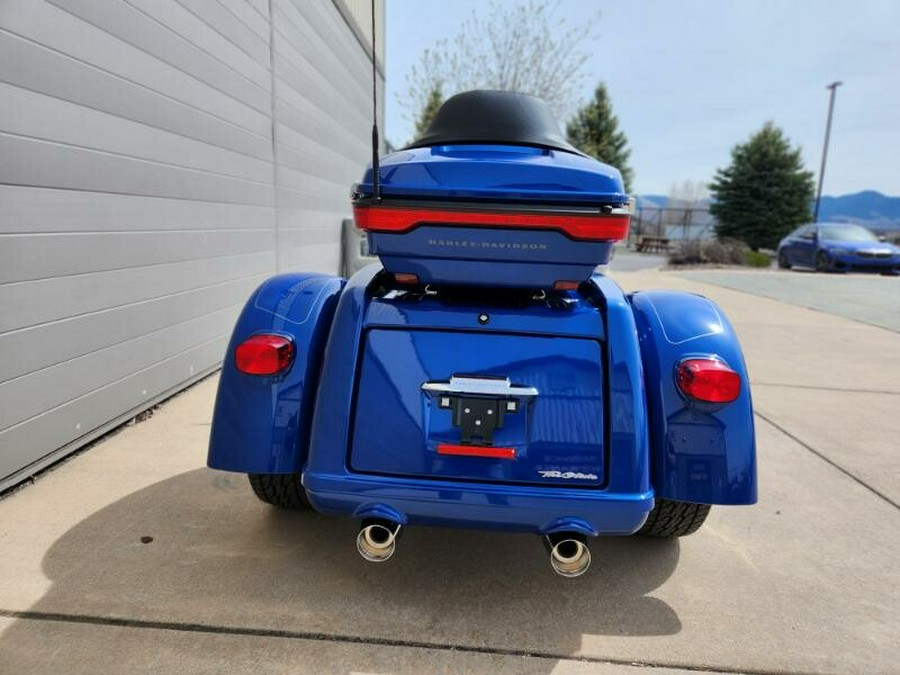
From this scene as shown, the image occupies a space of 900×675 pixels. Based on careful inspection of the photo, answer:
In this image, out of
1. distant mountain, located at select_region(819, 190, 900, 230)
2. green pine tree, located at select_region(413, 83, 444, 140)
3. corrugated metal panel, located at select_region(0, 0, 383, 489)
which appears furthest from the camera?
distant mountain, located at select_region(819, 190, 900, 230)

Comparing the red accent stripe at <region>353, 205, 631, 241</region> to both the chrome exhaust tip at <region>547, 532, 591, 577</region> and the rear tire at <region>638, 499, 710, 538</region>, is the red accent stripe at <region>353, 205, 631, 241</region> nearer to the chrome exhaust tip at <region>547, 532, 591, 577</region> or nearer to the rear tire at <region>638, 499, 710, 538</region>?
the chrome exhaust tip at <region>547, 532, 591, 577</region>

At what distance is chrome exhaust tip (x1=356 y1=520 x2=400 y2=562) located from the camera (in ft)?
6.48

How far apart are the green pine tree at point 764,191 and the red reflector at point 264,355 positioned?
3007cm

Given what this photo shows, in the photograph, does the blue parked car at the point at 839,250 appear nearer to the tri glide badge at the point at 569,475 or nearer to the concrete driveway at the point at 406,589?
the concrete driveway at the point at 406,589

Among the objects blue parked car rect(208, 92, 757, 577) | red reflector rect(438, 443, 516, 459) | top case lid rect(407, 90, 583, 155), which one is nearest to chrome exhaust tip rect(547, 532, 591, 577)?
blue parked car rect(208, 92, 757, 577)

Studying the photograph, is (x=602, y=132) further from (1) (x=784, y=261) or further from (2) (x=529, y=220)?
(2) (x=529, y=220)

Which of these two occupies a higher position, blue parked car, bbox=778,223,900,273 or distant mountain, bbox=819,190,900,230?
distant mountain, bbox=819,190,900,230

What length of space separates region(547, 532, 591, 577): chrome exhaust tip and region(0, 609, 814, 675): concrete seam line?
0.27 m

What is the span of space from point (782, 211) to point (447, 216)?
104 ft

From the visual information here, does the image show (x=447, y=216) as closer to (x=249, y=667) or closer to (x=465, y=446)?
(x=465, y=446)

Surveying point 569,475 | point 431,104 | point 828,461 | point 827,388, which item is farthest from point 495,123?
point 431,104

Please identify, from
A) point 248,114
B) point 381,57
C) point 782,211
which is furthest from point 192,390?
point 782,211

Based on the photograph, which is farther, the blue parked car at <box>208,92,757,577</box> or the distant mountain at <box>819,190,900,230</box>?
the distant mountain at <box>819,190,900,230</box>

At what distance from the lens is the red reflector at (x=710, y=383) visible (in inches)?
82.5
